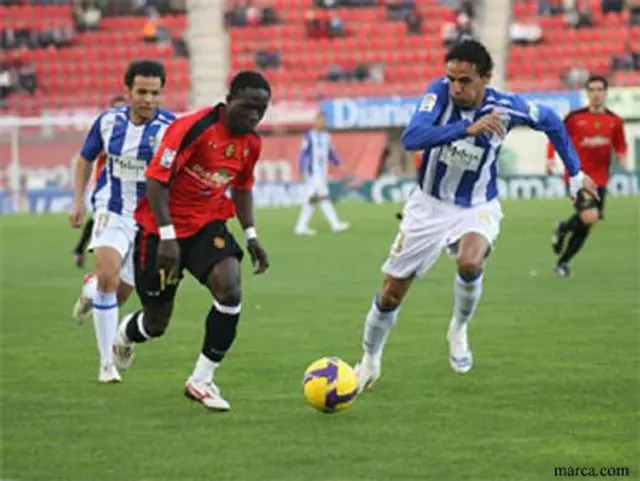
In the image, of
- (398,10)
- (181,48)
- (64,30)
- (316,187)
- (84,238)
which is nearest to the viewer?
(84,238)

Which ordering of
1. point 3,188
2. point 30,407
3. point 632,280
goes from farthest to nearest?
1. point 3,188
2. point 632,280
3. point 30,407

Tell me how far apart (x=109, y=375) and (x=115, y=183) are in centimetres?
134

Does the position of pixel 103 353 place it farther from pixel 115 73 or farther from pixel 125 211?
pixel 115 73

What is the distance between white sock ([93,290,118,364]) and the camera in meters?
10.7

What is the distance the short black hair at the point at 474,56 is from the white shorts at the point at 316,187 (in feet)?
59.7

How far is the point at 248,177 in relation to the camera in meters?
9.69

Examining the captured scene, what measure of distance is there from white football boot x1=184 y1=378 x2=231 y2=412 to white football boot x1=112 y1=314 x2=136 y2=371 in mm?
1050

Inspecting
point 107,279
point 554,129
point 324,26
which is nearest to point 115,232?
point 107,279

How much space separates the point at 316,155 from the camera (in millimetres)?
29578

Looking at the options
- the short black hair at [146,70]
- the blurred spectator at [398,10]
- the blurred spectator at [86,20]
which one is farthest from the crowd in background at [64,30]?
the short black hair at [146,70]

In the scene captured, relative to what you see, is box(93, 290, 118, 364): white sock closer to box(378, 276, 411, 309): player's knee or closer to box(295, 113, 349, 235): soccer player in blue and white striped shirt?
box(378, 276, 411, 309): player's knee

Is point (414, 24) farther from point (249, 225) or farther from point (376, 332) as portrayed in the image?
point (249, 225)

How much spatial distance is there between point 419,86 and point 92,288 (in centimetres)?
2984

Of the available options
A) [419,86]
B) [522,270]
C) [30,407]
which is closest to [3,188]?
[419,86]
